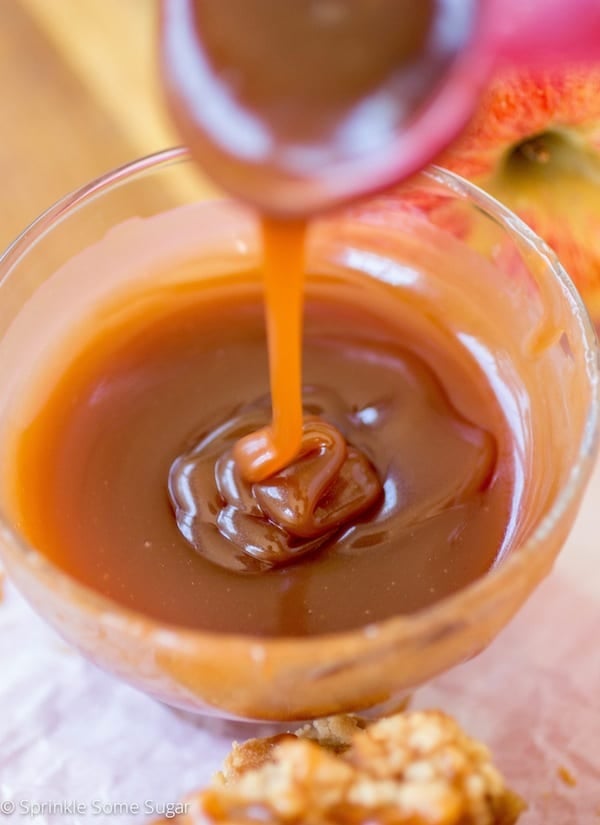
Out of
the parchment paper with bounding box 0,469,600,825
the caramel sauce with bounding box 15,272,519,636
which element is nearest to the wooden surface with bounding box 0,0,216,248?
the caramel sauce with bounding box 15,272,519,636

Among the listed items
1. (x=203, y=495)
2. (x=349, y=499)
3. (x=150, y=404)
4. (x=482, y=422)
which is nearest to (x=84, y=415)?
(x=150, y=404)

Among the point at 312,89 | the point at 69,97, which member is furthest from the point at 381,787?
the point at 69,97

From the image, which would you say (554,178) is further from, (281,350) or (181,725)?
(181,725)

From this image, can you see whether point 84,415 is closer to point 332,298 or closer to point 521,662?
point 332,298

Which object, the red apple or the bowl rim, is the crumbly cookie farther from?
the red apple

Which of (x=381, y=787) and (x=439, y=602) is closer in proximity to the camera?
(x=381, y=787)

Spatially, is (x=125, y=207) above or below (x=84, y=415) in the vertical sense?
above
